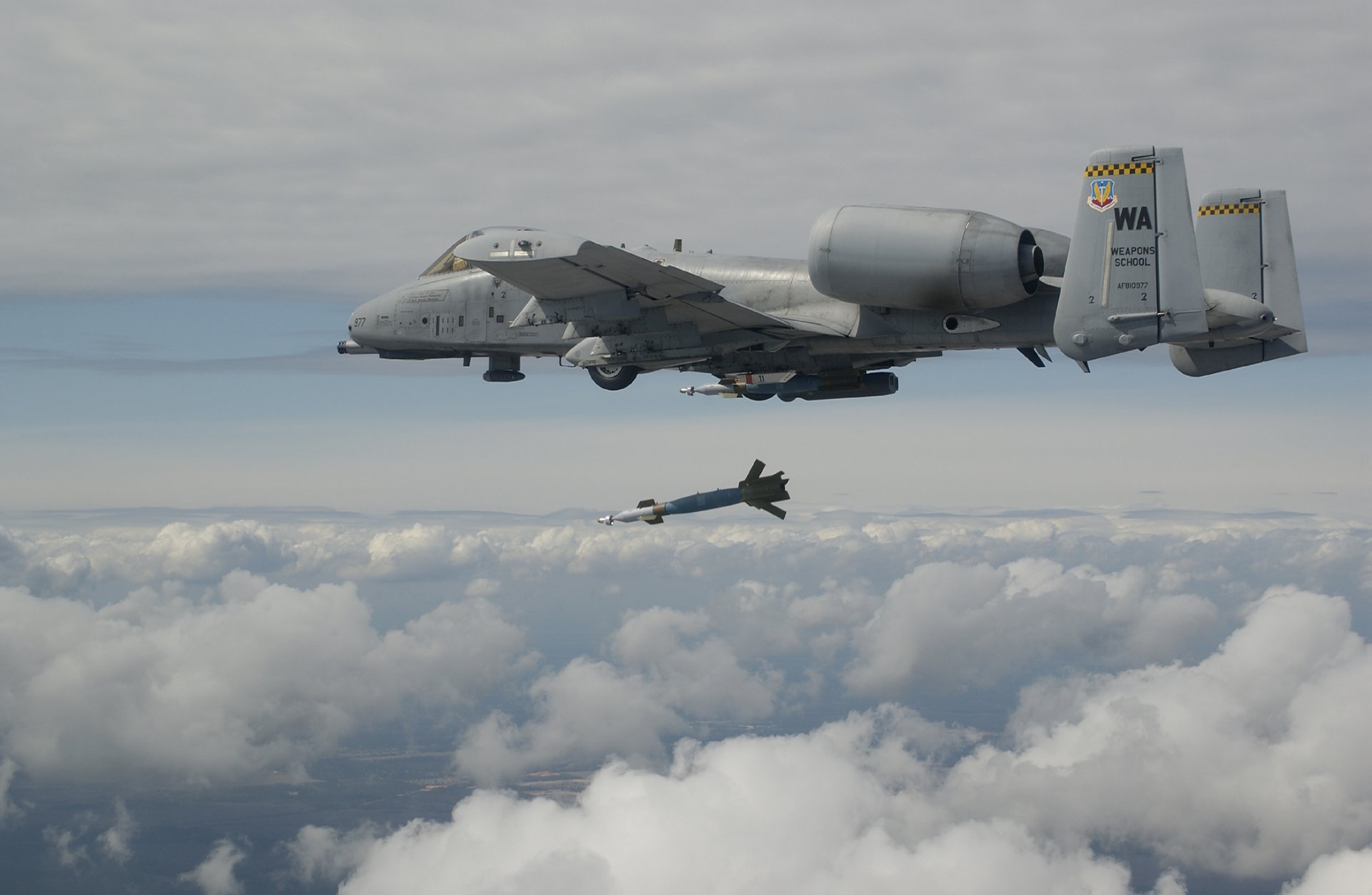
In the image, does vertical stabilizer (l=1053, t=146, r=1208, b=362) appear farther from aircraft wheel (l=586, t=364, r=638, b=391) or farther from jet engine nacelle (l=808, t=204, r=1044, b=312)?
aircraft wheel (l=586, t=364, r=638, b=391)

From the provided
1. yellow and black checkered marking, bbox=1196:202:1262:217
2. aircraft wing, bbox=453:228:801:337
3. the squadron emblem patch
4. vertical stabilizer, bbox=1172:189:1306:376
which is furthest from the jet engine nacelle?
yellow and black checkered marking, bbox=1196:202:1262:217

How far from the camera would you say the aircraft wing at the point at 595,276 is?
91.5 feet

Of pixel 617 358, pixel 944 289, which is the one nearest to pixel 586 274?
pixel 617 358

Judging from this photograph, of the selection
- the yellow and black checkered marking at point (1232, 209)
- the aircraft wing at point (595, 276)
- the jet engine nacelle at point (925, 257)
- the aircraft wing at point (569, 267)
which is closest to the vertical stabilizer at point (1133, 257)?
the jet engine nacelle at point (925, 257)

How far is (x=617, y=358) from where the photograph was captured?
1275 inches

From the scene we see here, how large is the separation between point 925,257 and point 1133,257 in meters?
4.81

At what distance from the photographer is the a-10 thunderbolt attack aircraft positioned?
78.0 feet

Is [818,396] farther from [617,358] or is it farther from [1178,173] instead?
[1178,173]

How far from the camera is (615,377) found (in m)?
34.1

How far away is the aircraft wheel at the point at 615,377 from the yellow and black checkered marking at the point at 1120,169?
46.6ft

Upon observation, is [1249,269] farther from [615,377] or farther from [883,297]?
[615,377]

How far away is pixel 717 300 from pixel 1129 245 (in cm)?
1059

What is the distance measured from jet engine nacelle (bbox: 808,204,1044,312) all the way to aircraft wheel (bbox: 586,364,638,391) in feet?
25.8

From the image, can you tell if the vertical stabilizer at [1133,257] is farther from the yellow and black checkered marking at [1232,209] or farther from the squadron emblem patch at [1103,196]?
the yellow and black checkered marking at [1232,209]
